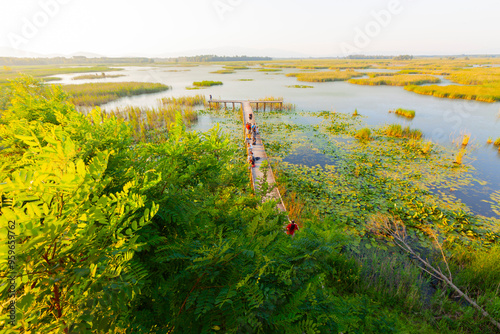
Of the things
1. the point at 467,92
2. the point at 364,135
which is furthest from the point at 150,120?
the point at 467,92

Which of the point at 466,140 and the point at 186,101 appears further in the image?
the point at 186,101

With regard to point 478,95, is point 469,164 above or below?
below

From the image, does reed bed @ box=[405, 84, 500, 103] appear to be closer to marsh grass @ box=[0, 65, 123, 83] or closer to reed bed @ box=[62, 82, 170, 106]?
reed bed @ box=[62, 82, 170, 106]

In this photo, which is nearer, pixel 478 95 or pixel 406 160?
pixel 406 160

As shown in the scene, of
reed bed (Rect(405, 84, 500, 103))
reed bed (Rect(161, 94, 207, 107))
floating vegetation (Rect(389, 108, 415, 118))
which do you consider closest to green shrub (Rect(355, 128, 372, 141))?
floating vegetation (Rect(389, 108, 415, 118))

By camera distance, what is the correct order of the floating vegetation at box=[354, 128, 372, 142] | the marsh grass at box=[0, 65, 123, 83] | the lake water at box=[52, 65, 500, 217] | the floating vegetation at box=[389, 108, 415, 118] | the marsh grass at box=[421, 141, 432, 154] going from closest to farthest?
the lake water at box=[52, 65, 500, 217] < the marsh grass at box=[421, 141, 432, 154] < the floating vegetation at box=[354, 128, 372, 142] < the floating vegetation at box=[389, 108, 415, 118] < the marsh grass at box=[0, 65, 123, 83]

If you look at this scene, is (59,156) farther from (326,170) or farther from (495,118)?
(495,118)

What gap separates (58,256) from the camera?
1.16 metres

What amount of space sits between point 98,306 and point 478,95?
134 ft

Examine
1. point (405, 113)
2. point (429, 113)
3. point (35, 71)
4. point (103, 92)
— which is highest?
point (35, 71)

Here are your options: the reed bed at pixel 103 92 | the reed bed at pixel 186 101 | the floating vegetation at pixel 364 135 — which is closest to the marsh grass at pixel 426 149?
the floating vegetation at pixel 364 135

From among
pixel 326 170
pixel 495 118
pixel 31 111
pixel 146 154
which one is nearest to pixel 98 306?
pixel 146 154

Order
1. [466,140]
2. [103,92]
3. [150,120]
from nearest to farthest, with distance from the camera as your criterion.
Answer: [466,140], [150,120], [103,92]

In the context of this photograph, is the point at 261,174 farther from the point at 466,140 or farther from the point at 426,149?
the point at 466,140
